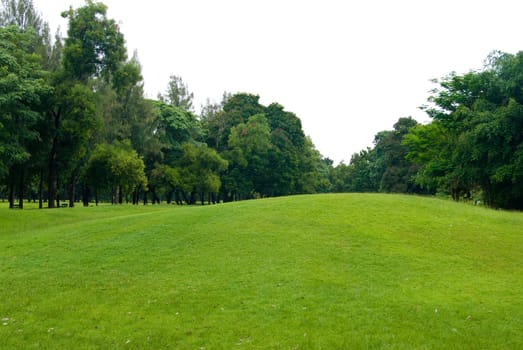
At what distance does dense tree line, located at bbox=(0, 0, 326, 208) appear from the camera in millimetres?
32094

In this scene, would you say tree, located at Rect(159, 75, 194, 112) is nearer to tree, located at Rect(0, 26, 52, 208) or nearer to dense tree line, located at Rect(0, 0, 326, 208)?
dense tree line, located at Rect(0, 0, 326, 208)

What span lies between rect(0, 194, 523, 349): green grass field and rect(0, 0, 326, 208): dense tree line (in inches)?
570

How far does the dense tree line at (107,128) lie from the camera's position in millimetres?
32094

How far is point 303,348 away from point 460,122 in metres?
34.7

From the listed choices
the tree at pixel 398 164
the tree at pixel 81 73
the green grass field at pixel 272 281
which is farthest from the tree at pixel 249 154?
the green grass field at pixel 272 281

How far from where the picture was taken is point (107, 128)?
4853 cm

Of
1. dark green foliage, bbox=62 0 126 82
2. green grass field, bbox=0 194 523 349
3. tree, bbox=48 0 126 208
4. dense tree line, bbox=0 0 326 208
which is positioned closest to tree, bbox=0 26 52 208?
dense tree line, bbox=0 0 326 208

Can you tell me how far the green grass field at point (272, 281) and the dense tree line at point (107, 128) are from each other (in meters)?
14.5

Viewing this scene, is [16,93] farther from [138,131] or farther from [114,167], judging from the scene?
[138,131]

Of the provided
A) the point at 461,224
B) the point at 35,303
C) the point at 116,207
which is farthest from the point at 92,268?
the point at 116,207

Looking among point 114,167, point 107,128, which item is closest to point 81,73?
point 114,167

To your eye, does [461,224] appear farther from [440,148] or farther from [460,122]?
[440,148]

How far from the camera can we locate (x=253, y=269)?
43.8 ft

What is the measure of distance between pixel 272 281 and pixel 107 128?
135ft
